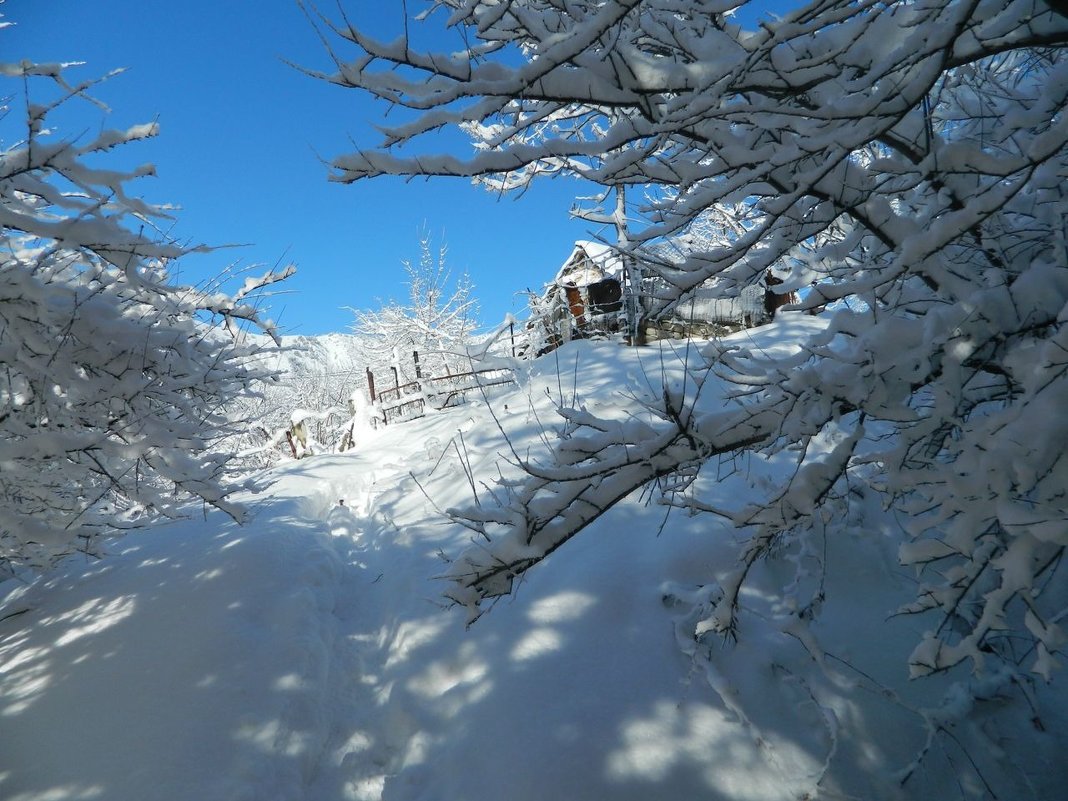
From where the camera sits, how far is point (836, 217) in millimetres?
1844

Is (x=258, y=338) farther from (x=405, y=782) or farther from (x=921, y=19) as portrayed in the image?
(x=921, y=19)

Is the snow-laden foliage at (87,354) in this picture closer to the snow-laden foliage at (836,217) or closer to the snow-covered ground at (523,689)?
the snow-covered ground at (523,689)

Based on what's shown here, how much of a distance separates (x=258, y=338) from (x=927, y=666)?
5.45 m

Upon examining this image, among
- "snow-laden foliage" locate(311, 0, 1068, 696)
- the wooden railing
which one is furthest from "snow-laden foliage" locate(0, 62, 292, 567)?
the wooden railing

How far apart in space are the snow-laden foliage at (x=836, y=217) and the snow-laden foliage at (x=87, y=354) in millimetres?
2336

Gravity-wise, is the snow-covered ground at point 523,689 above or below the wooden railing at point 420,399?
below

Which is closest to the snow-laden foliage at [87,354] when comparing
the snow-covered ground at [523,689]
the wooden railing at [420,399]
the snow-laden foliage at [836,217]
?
the snow-covered ground at [523,689]

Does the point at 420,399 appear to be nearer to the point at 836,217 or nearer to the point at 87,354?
the point at 87,354

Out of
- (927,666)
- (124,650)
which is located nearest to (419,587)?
(124,650)

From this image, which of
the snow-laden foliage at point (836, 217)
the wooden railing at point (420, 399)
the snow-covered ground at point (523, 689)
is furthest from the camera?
the wooden railing at point (420, 399)

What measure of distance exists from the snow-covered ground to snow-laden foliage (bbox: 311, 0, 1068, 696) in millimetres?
702

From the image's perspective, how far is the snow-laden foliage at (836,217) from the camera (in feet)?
4.89

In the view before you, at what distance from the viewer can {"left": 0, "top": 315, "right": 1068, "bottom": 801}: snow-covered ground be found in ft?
9.10

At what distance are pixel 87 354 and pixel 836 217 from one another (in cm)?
409
